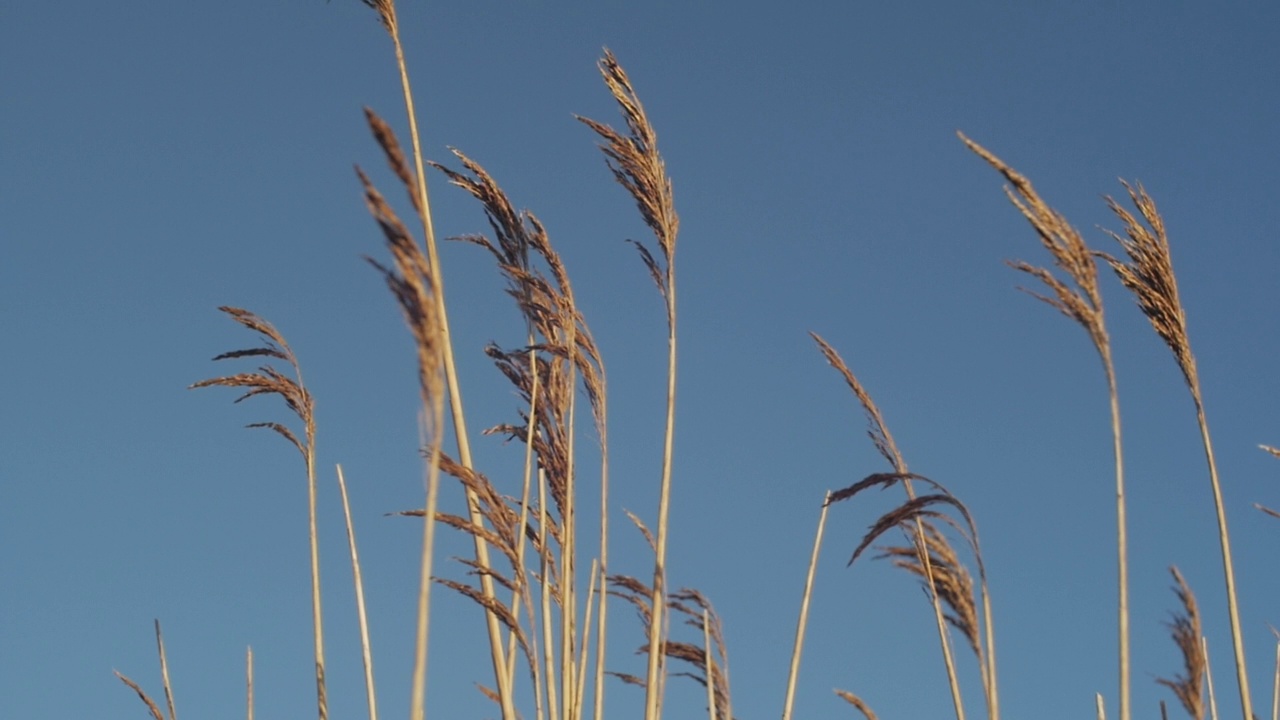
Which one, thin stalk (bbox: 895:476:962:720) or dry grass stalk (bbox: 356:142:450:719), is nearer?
dry grass stalk (bbox: 356:142:450:719)

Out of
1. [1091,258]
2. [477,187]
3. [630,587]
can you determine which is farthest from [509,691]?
[1091,258]

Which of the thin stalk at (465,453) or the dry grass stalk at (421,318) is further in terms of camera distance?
the thin stalk at (465,453)

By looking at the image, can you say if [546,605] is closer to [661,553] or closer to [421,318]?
[661,553]

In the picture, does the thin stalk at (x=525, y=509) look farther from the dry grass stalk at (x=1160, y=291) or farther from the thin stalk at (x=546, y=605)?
the dry grass stalk at (x=1160, y=291)

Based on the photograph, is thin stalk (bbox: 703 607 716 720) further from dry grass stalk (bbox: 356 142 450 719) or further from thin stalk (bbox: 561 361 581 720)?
dry grass stalk (bbox: 356 142 450 719)

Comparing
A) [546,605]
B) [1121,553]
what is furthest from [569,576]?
[1121,553]

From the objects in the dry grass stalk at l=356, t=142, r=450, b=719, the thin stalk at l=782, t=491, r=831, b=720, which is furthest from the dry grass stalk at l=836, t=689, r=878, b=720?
the dry grass stalk at l=356, t=142, r=450, b=719

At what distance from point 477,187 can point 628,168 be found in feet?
1.74

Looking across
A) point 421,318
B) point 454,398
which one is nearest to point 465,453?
point 454,398

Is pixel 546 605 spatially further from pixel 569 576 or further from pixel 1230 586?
pixel 1230 586

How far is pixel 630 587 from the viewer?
442cm

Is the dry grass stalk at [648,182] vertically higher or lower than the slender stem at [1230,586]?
higher

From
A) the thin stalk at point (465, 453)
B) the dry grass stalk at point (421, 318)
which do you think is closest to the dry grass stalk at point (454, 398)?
the thin stalk at point (465, 453)

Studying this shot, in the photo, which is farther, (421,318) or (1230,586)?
→ (1230,586)
